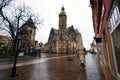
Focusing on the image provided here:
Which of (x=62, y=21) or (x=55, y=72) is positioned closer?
(x=55, y=72)

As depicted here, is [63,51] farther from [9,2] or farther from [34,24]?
[9,2]

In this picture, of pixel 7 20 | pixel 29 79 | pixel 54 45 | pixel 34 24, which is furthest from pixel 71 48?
pixel 29 79

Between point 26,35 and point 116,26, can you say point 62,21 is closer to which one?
point 26,35

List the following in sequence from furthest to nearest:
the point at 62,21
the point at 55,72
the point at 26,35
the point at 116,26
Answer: the point at 62,21 < the point at 26,35 < the point at 55,72 < the point at 116,26

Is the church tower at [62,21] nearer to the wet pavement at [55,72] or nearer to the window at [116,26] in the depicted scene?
the wet pavement at [55,72]

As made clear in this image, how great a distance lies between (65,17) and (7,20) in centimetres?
4989

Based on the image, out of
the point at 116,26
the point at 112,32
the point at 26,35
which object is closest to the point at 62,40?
the point at 26,35

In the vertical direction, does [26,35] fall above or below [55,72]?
above

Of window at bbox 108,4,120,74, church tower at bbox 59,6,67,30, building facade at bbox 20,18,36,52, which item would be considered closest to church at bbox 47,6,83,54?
church tower at bbox 59,6,67,30

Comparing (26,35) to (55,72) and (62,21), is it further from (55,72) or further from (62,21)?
(62,21)

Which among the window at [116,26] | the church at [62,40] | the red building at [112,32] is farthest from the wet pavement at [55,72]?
the church at [62,40]

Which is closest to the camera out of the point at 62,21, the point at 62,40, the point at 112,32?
A: the point at 112,32

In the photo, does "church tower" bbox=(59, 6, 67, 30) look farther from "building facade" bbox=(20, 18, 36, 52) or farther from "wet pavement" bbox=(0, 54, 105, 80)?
"wet pavement" bbox=(0, 54, 105, 80)

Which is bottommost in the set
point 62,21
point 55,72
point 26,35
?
point 55,72
